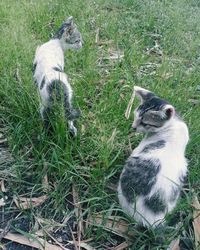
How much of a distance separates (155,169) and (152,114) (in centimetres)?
47

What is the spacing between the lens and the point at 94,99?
391 cm

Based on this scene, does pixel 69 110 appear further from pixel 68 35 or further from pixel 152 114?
pixel 68 35

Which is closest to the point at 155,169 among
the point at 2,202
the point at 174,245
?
the point at 174,245

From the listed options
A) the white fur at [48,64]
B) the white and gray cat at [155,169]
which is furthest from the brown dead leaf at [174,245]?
the white fur at [48,64]

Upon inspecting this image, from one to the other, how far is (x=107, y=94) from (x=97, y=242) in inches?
62.6

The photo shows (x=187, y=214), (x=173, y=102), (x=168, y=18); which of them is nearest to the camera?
(x=187, y=214)

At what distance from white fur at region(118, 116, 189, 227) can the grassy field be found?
0.10m

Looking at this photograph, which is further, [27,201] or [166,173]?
[27,201]

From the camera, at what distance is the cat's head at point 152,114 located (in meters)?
2.97

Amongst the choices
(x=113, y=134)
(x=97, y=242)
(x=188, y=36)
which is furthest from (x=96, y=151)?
(x=188, y=36)

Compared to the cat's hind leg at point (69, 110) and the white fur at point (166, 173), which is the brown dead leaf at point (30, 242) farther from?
the cat's hind leg at point (69, 110)

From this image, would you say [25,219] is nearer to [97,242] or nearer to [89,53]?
[97,242]

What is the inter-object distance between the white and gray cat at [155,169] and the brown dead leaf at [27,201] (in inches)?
24.8

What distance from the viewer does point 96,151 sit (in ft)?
10.9
